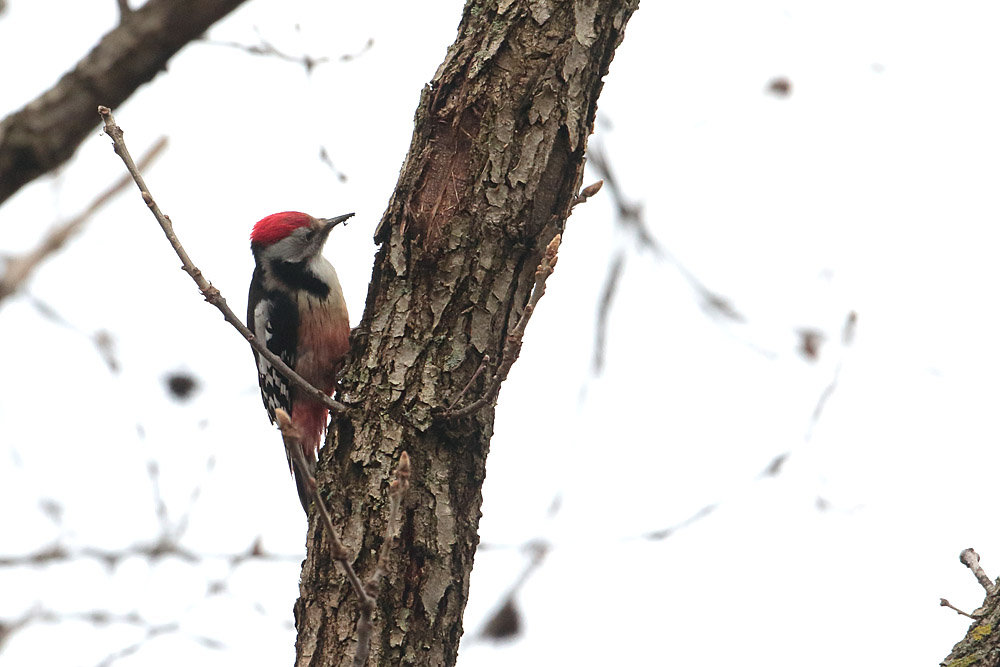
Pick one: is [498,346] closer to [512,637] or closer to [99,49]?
[512,637]

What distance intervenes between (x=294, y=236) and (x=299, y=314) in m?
0.56

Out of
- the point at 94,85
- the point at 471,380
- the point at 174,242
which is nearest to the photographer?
the point at 174,242

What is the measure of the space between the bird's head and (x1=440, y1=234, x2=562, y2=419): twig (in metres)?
2.39

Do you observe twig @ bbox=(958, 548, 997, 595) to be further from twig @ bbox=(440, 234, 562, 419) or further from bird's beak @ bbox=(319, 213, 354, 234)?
bird's beak @ bbox=(319, 213, 354, 234)

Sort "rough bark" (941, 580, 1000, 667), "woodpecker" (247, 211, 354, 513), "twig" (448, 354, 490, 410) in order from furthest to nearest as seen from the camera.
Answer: "woodpecker" (247, 211, 354, 513)
"twig" (448, 354, 490, 410)
"rough bark" (941, 580, 1000, 667)

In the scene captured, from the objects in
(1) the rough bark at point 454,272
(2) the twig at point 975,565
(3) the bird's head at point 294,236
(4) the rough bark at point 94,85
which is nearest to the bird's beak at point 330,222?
(3) the bird's head at point 294,236

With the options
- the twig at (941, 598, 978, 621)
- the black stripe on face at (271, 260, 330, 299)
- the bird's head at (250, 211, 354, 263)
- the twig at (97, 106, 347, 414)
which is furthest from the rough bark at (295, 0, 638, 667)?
the bird's head at (250, 211, 354, 263)

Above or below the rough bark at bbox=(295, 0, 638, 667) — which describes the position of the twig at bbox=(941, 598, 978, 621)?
below

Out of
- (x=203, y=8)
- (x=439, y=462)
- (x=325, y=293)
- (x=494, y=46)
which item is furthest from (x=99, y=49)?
(x=439, y=462)

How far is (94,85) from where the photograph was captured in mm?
3512

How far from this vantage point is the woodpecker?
4230mm

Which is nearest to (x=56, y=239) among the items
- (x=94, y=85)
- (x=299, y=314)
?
(x=94, y=85)

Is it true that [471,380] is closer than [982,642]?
No

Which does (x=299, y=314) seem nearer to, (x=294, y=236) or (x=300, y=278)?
(x=300, y=278)
